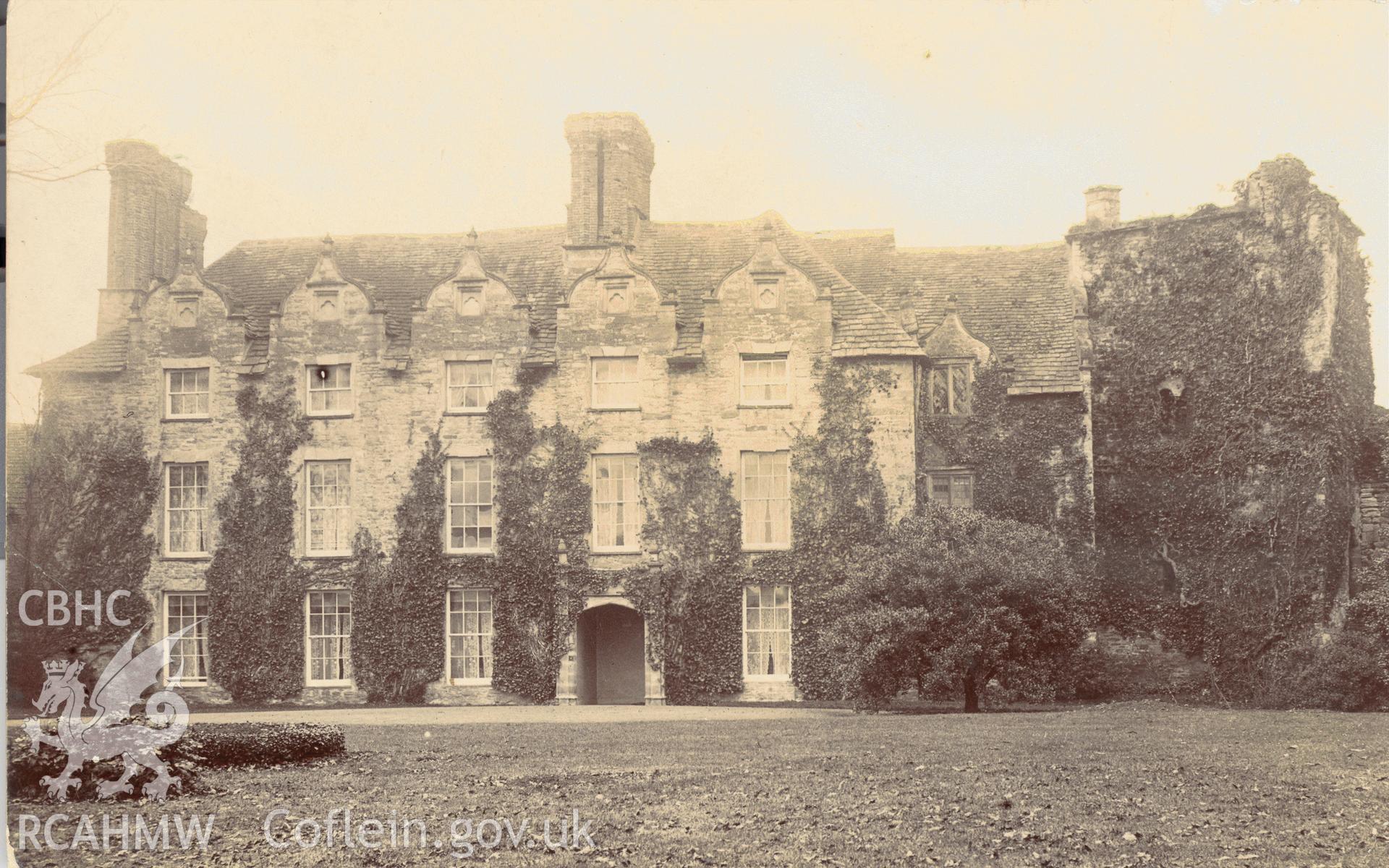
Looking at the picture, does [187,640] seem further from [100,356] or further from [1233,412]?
[1233,412]

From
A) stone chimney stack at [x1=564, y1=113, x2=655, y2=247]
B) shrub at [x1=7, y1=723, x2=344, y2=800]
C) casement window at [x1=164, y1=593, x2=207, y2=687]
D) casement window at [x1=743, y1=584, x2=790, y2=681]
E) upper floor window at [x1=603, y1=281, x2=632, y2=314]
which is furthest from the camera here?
casement window at [x1=164, y1=593, x2=207, y2=687]

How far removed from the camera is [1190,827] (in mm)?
6441

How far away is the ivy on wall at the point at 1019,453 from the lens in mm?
7969

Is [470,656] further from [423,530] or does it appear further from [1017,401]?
[1017,401]

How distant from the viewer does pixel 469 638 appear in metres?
8.73

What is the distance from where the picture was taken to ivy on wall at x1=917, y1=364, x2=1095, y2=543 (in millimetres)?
7969

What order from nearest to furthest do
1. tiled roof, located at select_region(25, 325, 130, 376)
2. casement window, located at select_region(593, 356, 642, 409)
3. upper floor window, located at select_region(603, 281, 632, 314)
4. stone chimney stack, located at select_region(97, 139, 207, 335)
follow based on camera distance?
casement window, located at select_region(593, 356, 642, 409) < upper floor window, located at select_region(603, 281, 632, 314) < stone chimney stack, located at select_region(97, 139, 207, 335) < tiled roof, located at select_region(25, 325, 130, 376)

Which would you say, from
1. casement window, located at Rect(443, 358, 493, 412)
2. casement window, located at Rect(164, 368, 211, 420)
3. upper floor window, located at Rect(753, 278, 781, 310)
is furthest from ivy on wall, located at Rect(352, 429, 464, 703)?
upper floor window, located at Rect(753, 278, 781, 310)

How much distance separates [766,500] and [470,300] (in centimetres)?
272

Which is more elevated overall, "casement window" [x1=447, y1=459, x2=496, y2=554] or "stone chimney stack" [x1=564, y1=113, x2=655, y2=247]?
"stone chimney stack" [x1=564, y1=113, x2=655, y2=247]

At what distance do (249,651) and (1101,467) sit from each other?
20.4 feet

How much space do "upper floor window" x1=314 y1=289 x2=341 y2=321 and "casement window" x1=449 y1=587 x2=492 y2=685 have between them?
228 centimetres

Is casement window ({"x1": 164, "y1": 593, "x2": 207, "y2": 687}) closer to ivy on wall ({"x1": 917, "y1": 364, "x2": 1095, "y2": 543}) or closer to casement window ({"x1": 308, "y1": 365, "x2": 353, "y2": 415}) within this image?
casement window ({"x1": 308, "y1": 365, "x2": 353, "y2": 415})

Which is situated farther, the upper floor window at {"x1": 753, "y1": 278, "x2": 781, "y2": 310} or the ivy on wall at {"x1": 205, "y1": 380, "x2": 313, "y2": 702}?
the ivy on wall at {"x1": 205, "y1": 380, "x2": 313, "y2": 702}
